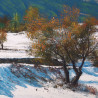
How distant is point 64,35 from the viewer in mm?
21953

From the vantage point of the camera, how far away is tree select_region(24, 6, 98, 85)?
21953 mm

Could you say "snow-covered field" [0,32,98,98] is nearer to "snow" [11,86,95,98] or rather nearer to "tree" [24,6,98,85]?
"snow" [11,86,95,98]

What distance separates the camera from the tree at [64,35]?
864 inches

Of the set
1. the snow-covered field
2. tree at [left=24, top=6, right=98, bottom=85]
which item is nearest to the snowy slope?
the snow-covered field

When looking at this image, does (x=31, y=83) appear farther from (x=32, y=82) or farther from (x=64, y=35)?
(x=64, y=35)

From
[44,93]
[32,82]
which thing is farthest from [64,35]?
[32,82]

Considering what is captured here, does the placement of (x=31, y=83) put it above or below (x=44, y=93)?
above

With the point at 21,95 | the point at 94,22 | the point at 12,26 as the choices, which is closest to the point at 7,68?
the point at 21,95

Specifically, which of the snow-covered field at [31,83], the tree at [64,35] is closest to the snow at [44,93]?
the snow-covered field at [31,83]

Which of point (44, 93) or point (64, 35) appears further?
point (64, 35)

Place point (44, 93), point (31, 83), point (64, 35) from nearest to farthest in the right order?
point (44, 93) → point (64, 35) → point (31, 83)

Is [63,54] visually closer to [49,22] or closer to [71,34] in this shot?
[71,34]

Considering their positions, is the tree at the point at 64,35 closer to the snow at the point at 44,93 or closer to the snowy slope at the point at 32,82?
the snowy slope at the point at 32,82

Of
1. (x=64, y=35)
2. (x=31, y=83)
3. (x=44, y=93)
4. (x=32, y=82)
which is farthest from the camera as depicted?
(x=32, y=82)
